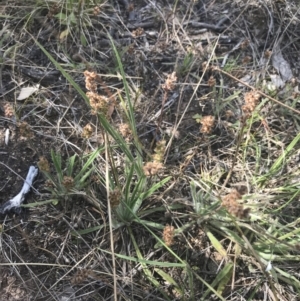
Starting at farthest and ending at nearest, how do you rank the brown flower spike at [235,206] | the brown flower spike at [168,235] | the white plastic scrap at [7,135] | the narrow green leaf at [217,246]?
the white plastic scrap at [7,135] < the narrow green leaf at [217,246] < the brown flower spike at [168,235] < the brown flower spike at [235,206]

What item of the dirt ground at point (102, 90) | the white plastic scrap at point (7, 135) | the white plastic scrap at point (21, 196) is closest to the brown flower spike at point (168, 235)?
the dirt ground at point (102, 90)

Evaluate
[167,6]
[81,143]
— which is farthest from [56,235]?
[167,6]

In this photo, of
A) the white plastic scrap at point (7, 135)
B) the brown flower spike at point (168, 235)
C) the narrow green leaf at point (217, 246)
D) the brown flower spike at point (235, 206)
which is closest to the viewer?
the brown flower spike at point (235, 206)

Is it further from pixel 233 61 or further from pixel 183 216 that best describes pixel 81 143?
pixel 233 61

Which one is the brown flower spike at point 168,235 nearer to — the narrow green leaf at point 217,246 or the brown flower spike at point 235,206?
the narrow green leaf at point 217,246

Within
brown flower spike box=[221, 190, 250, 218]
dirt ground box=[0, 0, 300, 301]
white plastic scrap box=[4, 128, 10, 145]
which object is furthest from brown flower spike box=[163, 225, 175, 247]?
white plastic scrap box=[4, 128, 10, 145]

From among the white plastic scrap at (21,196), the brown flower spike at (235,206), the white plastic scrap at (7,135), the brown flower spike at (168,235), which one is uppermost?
the brown flower spike at (235,206)
